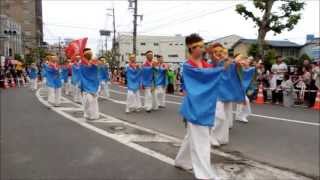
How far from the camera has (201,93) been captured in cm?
662

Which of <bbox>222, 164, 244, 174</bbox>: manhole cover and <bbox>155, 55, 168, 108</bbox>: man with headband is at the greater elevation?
<bbox>155, 55, 168, 108</bbox>: man with headband

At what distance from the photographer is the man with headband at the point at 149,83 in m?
16.0

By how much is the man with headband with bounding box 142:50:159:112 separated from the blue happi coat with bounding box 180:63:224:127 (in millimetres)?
9099

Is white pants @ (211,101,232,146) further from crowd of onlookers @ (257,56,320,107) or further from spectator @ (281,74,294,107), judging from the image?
spectator @ (281,74,294,107)

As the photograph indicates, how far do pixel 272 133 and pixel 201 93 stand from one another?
4.65 metres

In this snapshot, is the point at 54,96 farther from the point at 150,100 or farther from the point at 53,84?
the point at 150,100

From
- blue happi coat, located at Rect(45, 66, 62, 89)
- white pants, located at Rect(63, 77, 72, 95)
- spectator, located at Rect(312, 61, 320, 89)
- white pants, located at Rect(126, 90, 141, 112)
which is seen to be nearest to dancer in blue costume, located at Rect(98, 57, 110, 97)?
white pants, located at Rect(63, 77, 72, 95)

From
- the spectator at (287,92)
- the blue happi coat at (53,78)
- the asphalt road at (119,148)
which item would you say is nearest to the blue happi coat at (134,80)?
the asphalt road at (119,148)

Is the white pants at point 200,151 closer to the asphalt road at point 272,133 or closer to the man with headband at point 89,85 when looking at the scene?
the asphalt road at point 272,133

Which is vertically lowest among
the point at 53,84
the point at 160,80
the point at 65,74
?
the point at 53,84

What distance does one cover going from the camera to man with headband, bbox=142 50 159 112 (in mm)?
15984

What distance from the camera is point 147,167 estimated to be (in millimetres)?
7199

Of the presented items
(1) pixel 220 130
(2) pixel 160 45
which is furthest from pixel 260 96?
(2) pixel 160 45

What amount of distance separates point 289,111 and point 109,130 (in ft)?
22.3
